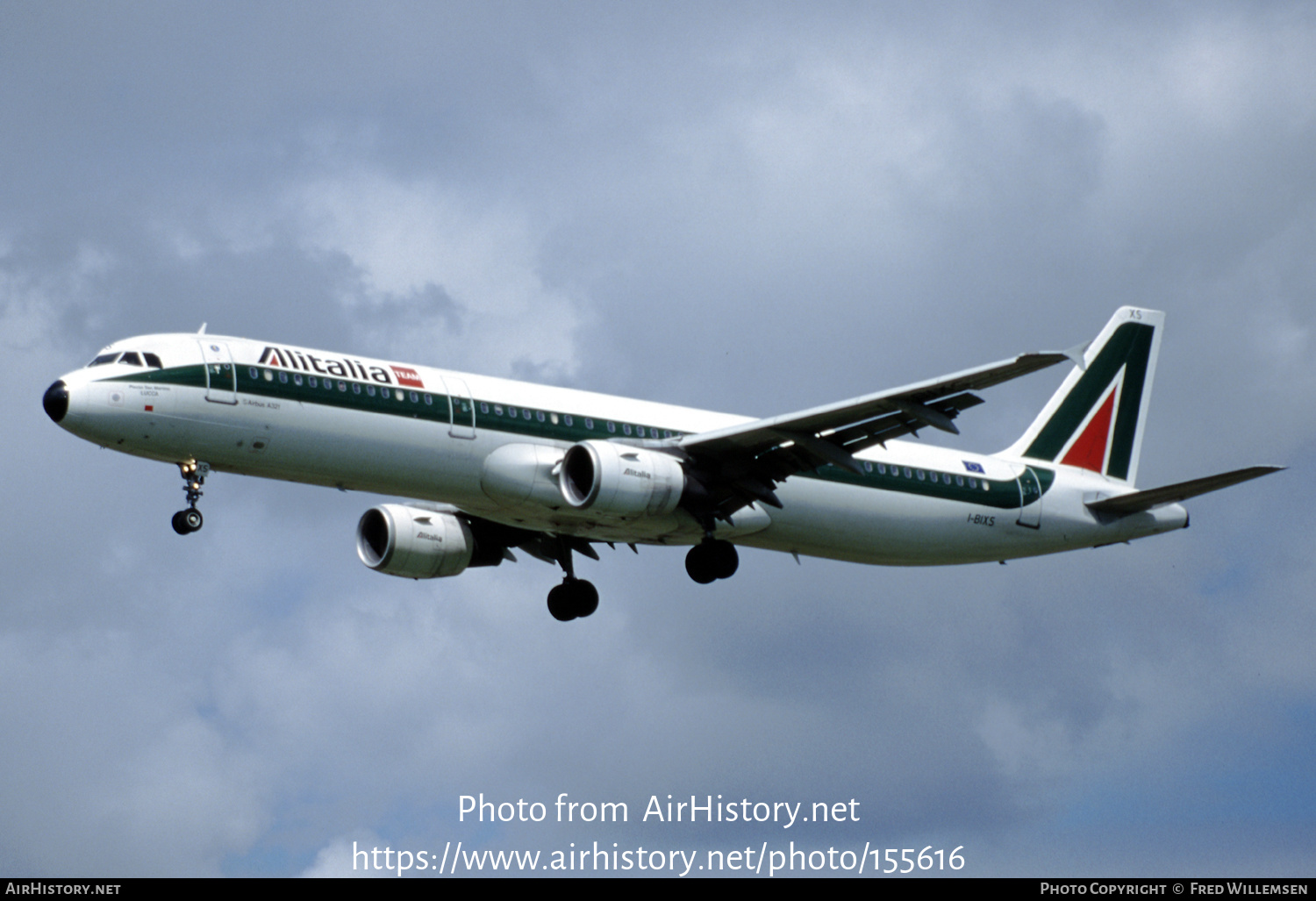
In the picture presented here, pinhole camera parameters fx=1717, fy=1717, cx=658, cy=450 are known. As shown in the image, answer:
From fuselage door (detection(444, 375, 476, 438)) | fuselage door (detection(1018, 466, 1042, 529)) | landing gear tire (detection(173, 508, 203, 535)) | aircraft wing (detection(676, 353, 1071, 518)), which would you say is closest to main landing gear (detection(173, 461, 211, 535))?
landing gear tire (detection(173, 508, 203, 535))

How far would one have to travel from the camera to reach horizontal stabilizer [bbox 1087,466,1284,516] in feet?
141

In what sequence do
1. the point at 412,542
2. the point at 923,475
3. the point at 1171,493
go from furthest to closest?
the point at 1171,493 → the point at 923,475 → the point at 412,542

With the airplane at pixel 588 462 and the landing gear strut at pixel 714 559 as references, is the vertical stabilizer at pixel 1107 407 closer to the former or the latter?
the airplane at pixel 588 462

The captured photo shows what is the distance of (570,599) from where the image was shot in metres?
49.4

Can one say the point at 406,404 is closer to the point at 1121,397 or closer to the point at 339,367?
the point at 339,367

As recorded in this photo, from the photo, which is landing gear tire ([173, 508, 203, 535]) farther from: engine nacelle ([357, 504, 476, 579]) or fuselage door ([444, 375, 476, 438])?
engine nacelle ([357, 504, 476, 579])

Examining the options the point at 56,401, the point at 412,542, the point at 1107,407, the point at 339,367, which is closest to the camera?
the point at 56,401

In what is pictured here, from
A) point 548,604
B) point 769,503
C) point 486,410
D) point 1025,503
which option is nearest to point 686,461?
point 769,503

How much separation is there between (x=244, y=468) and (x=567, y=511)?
774cm

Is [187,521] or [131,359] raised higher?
[131,359]

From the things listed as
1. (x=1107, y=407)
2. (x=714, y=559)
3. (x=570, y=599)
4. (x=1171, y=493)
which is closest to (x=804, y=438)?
(x=714, y=559)

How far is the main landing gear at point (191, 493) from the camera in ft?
127

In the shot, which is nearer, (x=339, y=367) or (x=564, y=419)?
(x=339, y=367)

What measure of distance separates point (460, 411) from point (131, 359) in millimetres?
7530
